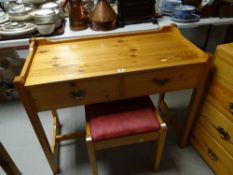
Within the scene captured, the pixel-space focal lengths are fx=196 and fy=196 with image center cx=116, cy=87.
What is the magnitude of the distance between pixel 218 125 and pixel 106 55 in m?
0.75

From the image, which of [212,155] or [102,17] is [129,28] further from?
[212,155]

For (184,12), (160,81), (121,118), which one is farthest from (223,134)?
(184,12)

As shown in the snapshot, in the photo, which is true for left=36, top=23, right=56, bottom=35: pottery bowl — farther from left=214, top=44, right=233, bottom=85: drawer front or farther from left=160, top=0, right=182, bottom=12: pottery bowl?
left=214, top=44, right=233, bottom=85: drawer front

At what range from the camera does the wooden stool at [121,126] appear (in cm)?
100

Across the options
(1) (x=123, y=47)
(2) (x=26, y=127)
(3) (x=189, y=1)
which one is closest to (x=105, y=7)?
(1) (x=123, y=47)

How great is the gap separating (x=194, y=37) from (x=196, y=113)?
1498mm

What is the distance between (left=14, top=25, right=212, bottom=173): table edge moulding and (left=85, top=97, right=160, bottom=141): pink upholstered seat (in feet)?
0.39

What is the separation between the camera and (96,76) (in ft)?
2.97

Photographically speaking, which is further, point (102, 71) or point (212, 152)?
point (212, 152)

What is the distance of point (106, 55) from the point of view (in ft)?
3.52

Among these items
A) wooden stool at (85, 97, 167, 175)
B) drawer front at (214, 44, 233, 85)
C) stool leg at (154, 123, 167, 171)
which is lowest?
stool leg at (154, 123, 167, 171)

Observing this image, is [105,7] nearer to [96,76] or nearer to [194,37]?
[96,76]

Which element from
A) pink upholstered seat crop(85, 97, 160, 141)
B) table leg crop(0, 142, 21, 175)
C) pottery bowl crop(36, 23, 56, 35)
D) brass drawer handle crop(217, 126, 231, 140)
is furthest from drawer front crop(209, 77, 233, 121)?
table leg crop(0, 142, 21, 175)

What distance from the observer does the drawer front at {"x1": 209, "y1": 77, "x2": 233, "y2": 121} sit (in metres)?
1.01
